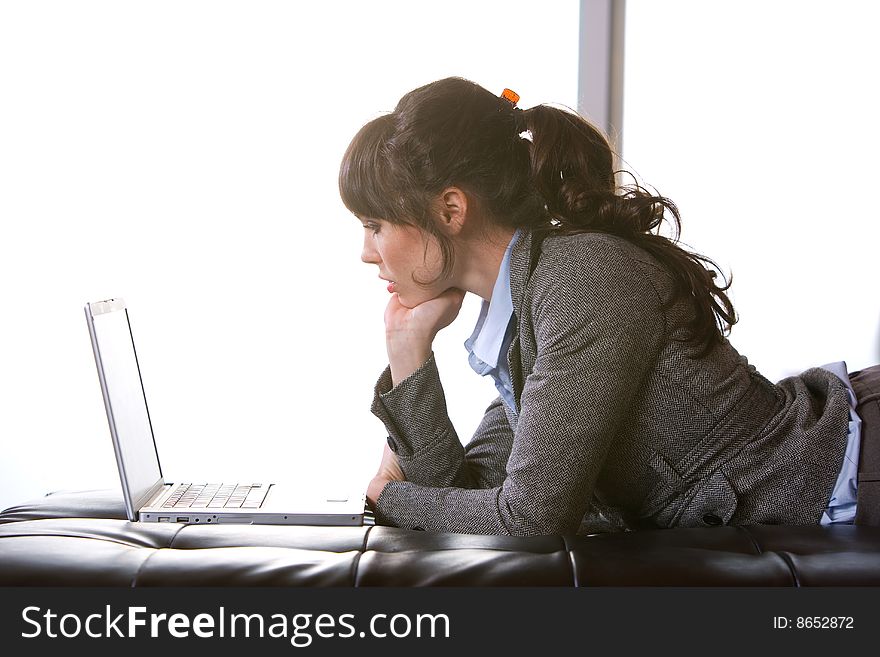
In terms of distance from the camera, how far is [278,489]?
4.61 ft

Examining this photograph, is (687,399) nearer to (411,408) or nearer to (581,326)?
(581,326)

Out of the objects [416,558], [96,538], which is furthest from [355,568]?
[96,538]

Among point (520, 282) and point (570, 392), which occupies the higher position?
point (520, 282)

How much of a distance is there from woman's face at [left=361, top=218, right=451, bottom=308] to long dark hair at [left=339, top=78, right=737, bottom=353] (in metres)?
0.02

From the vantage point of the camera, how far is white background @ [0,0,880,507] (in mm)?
2719

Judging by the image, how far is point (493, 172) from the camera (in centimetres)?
136

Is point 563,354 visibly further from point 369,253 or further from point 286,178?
point 286,178

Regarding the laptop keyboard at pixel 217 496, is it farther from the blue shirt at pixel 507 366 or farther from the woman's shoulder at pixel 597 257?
the woman's shoulder at pixel 597 257

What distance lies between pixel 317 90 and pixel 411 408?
159cm

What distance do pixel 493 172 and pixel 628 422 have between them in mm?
439

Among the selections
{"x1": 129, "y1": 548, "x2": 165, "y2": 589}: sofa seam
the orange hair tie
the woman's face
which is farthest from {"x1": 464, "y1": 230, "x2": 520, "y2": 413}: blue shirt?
{"x1": 129, "y1": 548, "x2": 165, "y2": 589}: sofa seam

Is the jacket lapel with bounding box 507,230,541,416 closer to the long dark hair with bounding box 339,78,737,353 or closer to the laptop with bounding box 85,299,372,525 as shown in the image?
the long dark hair with bounding box 339,78,737,353

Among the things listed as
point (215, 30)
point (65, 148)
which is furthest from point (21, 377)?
point (215, 30)

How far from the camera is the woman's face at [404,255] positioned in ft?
4.51
